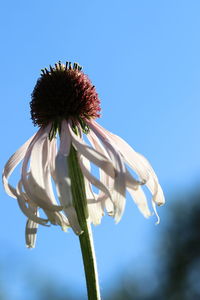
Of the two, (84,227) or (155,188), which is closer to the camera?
(84,227)

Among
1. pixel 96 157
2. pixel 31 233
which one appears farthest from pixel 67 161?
pixel 31 233

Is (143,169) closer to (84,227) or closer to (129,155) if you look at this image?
(129,155)

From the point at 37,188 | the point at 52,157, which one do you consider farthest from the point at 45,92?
the point at 37,188

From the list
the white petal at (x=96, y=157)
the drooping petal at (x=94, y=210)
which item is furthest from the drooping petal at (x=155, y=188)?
the white petal at (x=96, y=157)

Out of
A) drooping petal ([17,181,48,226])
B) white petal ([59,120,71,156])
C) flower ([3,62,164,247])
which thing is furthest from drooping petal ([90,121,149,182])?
drooping petal ([17,181,48,226])

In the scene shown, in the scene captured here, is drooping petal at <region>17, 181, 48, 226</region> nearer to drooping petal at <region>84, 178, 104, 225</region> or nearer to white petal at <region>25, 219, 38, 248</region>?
white petal at <region>25, 219, 38, 248</region>

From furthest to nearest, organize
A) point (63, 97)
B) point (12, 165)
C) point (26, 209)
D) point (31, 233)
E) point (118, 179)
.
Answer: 1. point (63, 97)
2. point (12, 165)
3. point (31, 233)
4. point (26, 209)
5. point (118, 179)

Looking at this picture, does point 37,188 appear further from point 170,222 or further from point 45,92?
point 170,222
